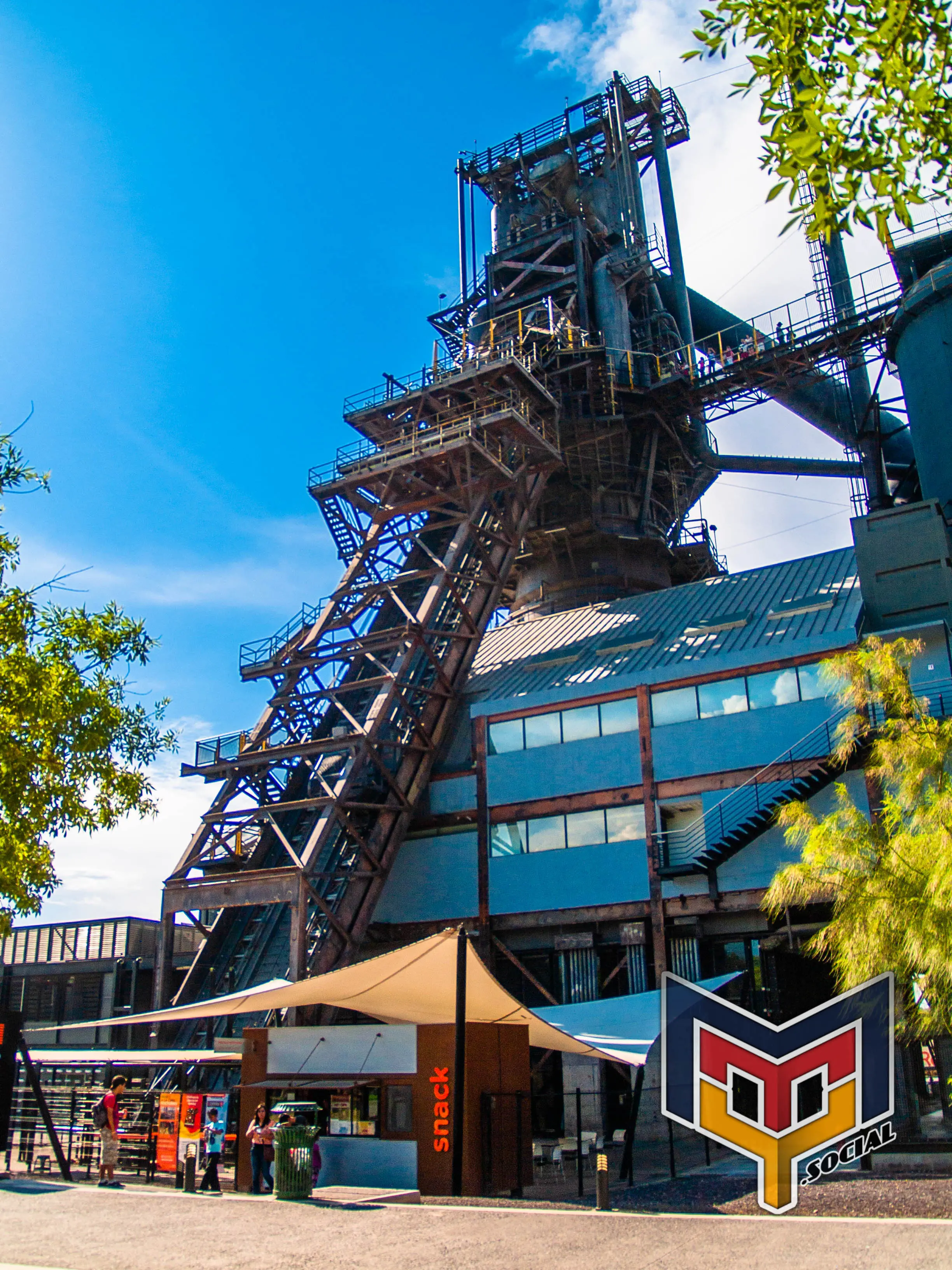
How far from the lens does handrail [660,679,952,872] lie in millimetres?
26953

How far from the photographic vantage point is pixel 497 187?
53.0m

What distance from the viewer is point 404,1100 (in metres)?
17.3

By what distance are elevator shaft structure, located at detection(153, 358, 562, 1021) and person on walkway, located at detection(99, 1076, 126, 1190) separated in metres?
8.29

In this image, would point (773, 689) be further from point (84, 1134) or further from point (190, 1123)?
point (84, 1134)

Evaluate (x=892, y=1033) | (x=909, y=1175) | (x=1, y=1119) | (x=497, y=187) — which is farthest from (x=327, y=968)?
(x=497, y=187)

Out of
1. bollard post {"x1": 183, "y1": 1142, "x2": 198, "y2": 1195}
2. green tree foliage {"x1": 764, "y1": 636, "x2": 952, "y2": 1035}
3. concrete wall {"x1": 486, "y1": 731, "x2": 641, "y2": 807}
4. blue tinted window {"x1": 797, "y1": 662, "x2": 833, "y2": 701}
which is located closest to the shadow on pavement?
bollard post {"x1": 183, "y1": 1142, "x2": 198, "y2": 1195}

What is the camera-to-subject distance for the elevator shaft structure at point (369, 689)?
30.1 m

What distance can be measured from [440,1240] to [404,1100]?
5555 mm

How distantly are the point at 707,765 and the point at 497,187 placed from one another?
3644cm

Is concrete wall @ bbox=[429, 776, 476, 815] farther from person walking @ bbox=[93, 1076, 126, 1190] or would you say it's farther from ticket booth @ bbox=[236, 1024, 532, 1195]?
person walking @ bbox=[93, 1076, 126, 1190]

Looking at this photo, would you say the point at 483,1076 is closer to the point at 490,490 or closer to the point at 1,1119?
the point at 1,1119

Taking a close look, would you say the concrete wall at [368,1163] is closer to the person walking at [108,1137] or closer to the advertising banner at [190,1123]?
the advertising banner at [190,1123]

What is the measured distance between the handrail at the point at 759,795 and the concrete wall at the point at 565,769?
2424mm

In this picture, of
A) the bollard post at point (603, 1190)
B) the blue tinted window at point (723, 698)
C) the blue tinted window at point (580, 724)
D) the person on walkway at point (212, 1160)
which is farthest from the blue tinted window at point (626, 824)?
the bollard post at point (603, 1190)
